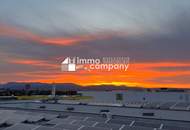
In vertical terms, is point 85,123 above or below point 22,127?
above

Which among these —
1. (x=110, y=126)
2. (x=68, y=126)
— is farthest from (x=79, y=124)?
(x=110, y=126)

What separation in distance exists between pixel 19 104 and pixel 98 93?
1394cm

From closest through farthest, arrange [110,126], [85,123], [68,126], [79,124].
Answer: [110,126] → [68,126] → [79,124] → [85,123]

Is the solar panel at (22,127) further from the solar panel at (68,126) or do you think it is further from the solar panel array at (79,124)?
the solar panel at (68,126)

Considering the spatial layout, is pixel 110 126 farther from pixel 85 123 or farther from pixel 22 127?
pixel 22 127

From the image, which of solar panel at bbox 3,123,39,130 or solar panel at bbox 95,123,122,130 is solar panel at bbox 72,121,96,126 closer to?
solar panel at bbox 95,123,122,130

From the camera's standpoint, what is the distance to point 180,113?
Result: 3078cm

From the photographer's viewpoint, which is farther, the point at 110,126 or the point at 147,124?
the point at 147,124

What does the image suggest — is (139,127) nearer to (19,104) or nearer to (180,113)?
(180,113)

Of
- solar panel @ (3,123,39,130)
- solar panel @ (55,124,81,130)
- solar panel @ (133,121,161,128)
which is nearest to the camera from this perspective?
solar panel @ (55,124,81,130)

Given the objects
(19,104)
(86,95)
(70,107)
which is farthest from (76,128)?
(86,95)

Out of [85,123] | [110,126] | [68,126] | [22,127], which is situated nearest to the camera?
[110,126]

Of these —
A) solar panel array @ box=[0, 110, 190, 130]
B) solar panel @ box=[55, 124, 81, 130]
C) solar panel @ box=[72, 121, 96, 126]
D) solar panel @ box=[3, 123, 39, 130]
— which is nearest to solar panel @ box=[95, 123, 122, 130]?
solar panel array @ box=[0, 110, 190, 130]

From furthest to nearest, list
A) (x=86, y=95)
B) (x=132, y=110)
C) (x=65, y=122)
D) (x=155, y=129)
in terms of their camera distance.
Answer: (x=86, y=95) → (x=132, y=110) → (x=65, y=122) → (x=155, y=129)
